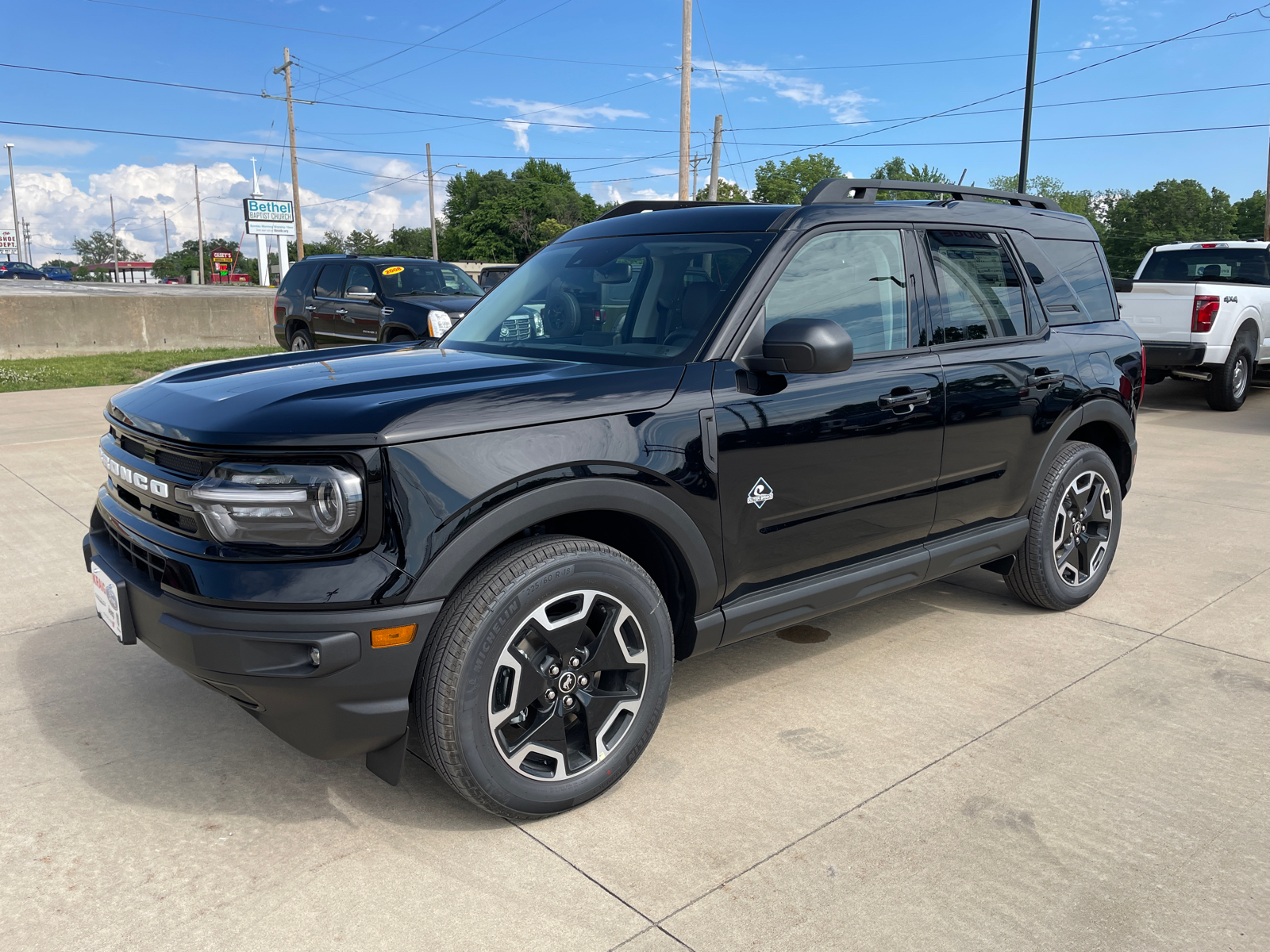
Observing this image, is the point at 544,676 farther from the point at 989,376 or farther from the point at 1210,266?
the point at 1210,266

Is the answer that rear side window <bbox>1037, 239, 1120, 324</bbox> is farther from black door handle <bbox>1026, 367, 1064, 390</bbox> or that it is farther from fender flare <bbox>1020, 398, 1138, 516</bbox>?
black door handle <bbox>1026, 367, 1064, 390</bbox>

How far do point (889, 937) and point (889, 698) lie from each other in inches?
55.7

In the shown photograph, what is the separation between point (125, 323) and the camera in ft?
59.0

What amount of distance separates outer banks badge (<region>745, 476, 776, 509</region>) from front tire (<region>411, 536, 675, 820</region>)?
1.46 ft

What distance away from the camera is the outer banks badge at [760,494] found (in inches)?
123

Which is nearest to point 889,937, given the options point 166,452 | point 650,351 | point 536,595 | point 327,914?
point 536,595

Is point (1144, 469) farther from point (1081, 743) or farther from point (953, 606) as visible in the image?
point (1081, 743)

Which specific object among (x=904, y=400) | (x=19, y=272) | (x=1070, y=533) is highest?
(x=19, y=272)

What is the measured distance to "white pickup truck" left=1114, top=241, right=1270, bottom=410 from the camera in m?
11.3

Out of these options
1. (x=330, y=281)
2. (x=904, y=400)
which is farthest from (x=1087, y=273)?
(x=330, y=281)

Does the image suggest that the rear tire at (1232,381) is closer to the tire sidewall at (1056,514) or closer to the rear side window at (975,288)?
the tire sidewall at (1056,514)

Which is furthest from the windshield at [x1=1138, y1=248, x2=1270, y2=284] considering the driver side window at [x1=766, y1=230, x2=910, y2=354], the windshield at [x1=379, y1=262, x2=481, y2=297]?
the driver side window at [x1=766, y1=230, x2=910, y2=354]

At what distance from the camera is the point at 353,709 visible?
8.05 feet

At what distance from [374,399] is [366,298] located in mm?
10368
